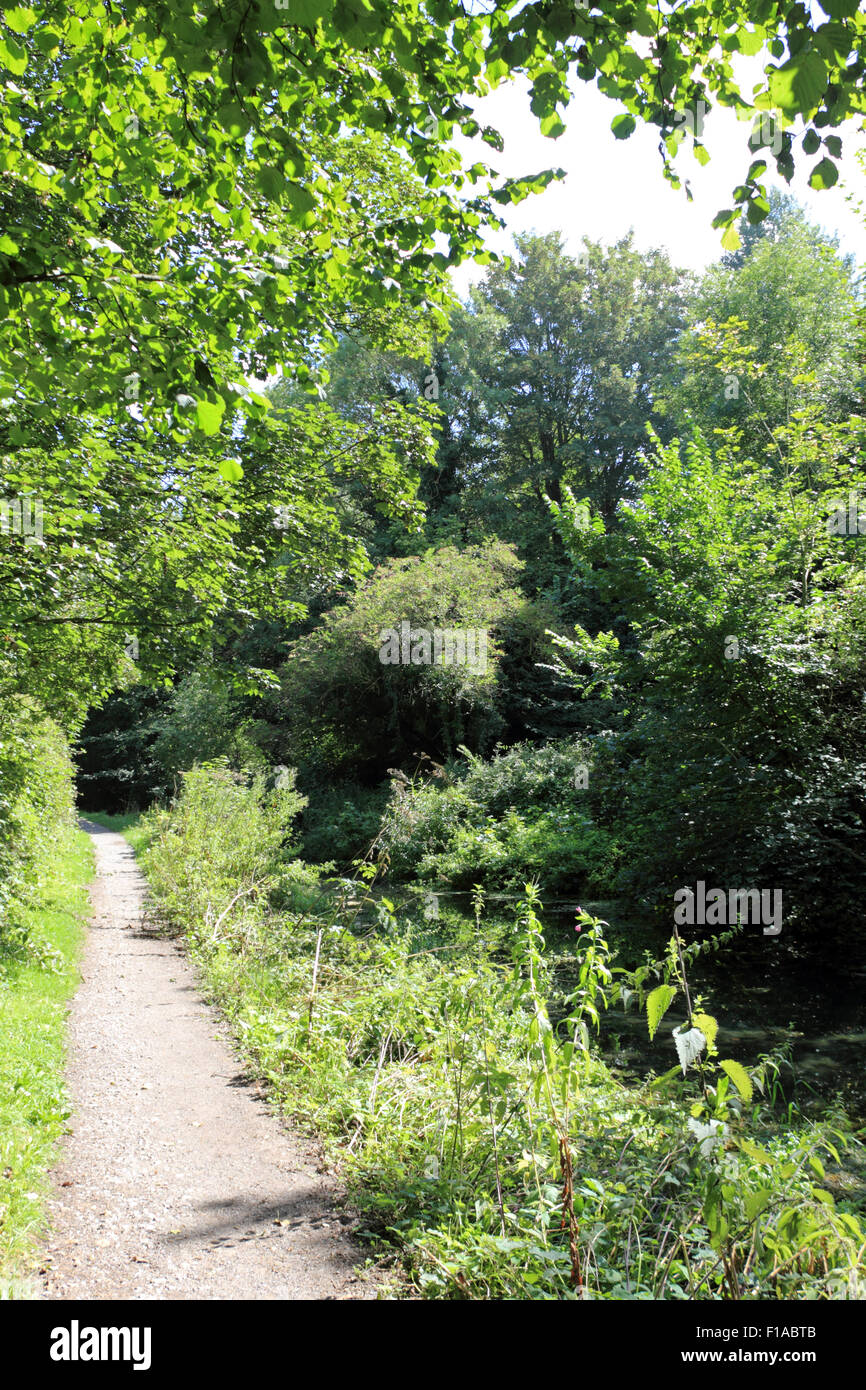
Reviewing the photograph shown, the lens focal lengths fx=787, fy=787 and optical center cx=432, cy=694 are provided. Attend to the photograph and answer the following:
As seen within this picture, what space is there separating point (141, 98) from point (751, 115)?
300 cm

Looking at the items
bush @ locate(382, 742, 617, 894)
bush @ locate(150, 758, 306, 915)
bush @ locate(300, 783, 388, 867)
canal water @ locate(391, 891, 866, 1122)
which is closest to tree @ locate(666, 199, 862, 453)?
bush @ locate(382, 742, 617, 894)

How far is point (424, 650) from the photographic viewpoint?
794 inches

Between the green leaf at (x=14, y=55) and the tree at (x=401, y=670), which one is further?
the tree at (x=401, y=670)

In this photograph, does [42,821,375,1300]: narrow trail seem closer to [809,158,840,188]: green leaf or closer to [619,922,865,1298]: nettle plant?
[619,922,865,1298]: nettle plant

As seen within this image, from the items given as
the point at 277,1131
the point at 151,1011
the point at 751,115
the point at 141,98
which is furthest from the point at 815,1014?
the point at 141,98

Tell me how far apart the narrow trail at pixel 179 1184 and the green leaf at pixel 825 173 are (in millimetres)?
4436

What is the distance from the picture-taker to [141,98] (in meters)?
4.04

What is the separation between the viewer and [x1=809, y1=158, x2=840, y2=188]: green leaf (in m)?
2.85

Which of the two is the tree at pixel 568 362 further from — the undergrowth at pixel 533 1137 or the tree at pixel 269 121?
the undergrowth at pixel 533 1137

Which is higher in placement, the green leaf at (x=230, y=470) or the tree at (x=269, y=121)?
the tree at (x=269, y=121)

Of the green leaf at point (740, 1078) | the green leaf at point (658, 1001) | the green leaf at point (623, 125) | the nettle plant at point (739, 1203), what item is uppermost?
the green leaf at point (623, 125)

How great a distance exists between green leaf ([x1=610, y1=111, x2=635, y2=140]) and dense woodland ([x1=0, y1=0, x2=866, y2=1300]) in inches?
4.6

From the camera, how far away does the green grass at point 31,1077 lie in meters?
3.19

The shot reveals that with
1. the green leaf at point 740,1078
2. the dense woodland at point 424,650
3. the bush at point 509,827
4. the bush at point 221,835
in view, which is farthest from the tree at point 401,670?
the green leaf at point 740,1078
